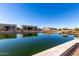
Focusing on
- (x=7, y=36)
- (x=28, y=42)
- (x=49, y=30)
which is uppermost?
(x=49, y=30)

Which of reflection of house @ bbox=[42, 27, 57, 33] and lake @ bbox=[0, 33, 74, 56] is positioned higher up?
reflection of house @ bbox=[42, 27, 57, 33]

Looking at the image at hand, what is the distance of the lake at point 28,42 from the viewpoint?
15.3ft

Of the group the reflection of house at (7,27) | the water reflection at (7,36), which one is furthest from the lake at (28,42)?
the reflection of house at (7,27)

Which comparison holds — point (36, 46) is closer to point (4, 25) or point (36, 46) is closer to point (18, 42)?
point (18, 42)

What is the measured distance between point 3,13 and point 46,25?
0.94 metres

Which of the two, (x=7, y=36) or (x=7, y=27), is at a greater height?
(x=7, y=27)

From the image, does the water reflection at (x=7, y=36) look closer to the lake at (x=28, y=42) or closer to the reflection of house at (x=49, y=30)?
the lake at (x=28, y=42)

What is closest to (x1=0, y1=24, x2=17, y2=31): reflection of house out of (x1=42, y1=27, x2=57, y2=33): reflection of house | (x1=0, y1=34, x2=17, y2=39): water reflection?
(x1=0, y1=34, x2=17, y2=39): water reflection

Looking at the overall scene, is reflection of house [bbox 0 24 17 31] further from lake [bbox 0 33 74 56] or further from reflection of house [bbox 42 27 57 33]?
reflection of house [bbox 42 27 57 33]

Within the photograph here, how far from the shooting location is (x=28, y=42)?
4.82 meters

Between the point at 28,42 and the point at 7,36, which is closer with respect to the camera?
the point at 28,42

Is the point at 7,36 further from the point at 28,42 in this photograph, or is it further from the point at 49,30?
the point at 49,30

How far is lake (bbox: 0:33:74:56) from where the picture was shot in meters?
4.65

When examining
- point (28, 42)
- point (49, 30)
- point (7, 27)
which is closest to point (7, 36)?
point (7, 27)
